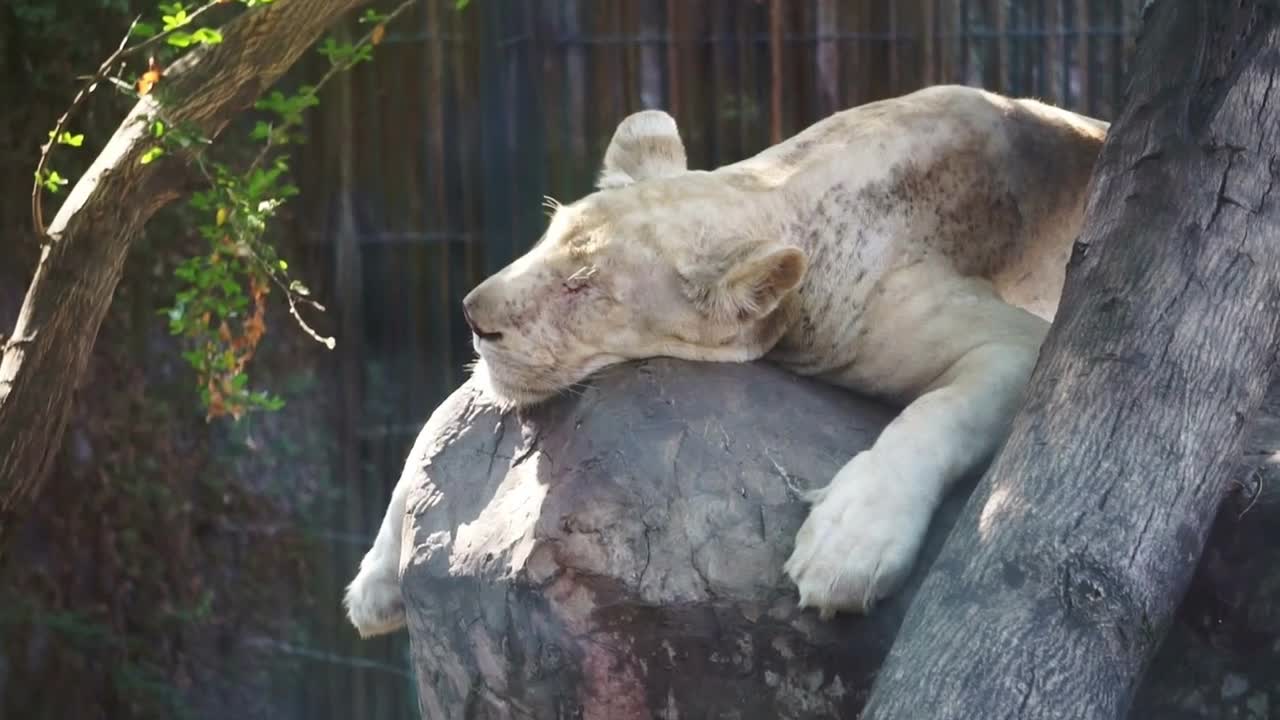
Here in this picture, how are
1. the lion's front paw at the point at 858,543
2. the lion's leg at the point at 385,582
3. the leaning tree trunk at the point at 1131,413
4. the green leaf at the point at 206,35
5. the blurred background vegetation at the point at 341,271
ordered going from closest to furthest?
the leaning tree trunk at the point at 1131,413
the lion's front paw at the point at 858,543
the lion's leg at the point at 385,582
the green leaf at the point at 206,35
the blurred background vegetation at the point at 341,271

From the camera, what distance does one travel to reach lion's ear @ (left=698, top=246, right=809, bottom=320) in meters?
2.98

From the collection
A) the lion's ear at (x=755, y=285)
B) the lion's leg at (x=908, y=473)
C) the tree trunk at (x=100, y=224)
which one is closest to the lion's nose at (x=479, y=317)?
the lion's ear at (x=755, y=285)

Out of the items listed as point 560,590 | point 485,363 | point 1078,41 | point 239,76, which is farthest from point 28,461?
point 1078,41

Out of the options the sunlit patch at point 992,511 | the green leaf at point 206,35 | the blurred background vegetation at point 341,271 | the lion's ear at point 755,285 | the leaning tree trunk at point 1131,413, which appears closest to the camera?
the leaning tree trunk at point 1131,413

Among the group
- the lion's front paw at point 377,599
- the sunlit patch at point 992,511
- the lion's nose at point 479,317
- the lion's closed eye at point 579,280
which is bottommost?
the lion's front paw at point 377,599

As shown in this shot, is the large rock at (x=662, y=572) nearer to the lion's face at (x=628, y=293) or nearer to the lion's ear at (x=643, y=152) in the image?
the lion's face at (x=628, y=293)

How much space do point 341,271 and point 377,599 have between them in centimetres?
301

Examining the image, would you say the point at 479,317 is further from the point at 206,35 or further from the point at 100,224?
the point at 100,224

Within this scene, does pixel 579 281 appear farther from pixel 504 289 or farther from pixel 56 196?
pixel 56 196

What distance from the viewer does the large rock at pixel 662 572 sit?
2.66 m

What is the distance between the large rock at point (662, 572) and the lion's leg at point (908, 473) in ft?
0.18

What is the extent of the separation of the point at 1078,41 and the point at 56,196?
3597 mm

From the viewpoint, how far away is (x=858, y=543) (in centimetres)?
263

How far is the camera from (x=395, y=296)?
20.5 ft
